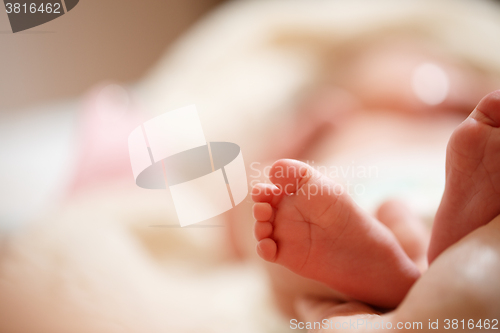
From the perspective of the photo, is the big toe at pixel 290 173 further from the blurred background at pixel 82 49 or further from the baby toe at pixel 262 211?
the blurred background at pixel 82 49

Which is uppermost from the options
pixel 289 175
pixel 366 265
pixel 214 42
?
pixel 214 42

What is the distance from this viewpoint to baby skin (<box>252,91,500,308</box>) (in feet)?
1.26

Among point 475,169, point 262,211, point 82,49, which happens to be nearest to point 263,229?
point 262,211

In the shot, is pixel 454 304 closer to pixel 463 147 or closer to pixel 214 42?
pixel 463 147

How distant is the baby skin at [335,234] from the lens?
0.38m

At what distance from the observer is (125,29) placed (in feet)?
1.69

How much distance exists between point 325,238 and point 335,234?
1 centimetres

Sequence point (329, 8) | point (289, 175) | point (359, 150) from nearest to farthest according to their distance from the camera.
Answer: point (289, 175)
point (359, 150)
point (329, 8)

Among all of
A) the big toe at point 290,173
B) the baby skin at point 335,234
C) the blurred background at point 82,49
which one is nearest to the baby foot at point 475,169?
the baby skin at point 335,234

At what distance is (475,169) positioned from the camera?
34 centimetres

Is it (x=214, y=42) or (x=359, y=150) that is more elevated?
(x=214, y=42)

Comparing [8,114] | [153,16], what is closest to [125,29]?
[153,16]

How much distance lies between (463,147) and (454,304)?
157 mm

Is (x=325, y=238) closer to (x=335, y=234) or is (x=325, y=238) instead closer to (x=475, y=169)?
(x=335, y=234)
